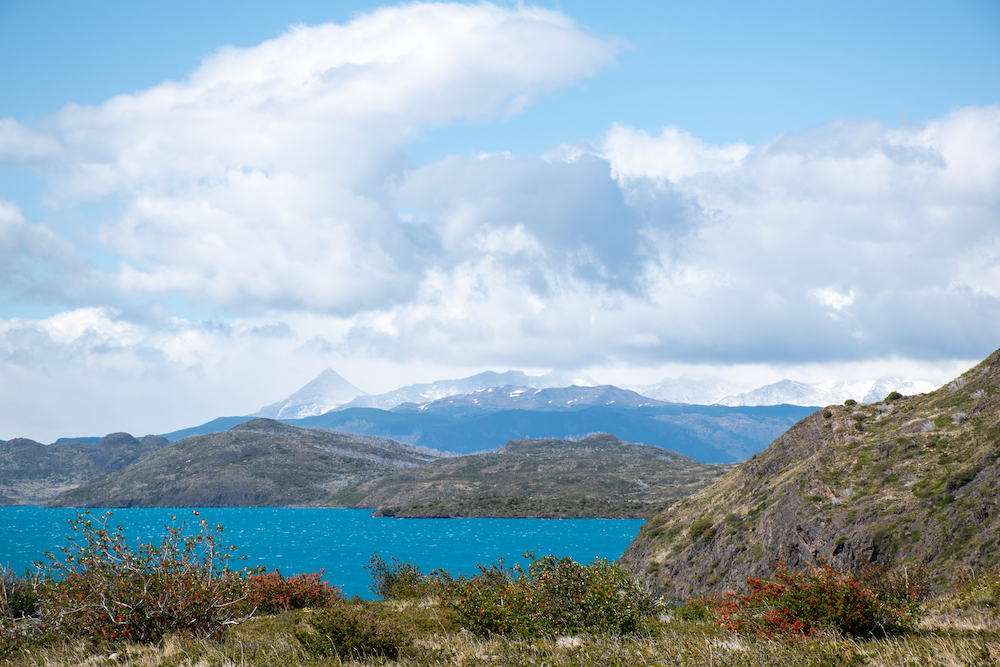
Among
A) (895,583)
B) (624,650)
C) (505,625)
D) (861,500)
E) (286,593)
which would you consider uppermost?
(624,650)

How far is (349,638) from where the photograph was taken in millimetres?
15281

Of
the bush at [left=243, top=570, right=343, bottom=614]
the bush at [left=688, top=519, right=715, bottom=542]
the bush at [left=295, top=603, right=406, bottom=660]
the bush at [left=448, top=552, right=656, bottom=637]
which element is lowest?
the bush at [left=688, top=519, right=715, bottom=542]

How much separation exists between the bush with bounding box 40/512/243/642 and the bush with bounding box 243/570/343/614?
797 centimetres

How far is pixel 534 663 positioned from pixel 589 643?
2528mm

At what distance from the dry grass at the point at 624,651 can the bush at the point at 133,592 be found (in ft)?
2.34

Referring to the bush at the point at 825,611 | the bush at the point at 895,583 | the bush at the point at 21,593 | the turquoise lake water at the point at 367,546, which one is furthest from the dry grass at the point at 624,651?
the turquoise lake water at the point at 367,546

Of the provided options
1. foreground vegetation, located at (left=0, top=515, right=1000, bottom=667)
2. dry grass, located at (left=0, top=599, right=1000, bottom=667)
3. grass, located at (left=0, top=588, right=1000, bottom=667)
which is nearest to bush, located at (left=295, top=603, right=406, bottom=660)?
foreground vegetation, located at (left=0, top=515, right=1000, bottom=667)

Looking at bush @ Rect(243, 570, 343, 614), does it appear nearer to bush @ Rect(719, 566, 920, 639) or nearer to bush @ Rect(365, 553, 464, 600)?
bush @ Rect(365, 553, 464, 600)

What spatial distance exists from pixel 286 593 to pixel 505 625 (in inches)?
507

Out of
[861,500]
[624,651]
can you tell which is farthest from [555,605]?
[861,500]

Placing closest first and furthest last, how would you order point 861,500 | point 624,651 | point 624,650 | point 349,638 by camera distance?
point 624,651, point 624,650, point 349,638, point 861,500

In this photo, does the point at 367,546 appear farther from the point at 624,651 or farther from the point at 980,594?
the point at 624,651

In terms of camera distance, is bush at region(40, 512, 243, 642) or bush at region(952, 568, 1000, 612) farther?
bush at region(952, 568, 1000, 612)

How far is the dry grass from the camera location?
1186 centimetres
